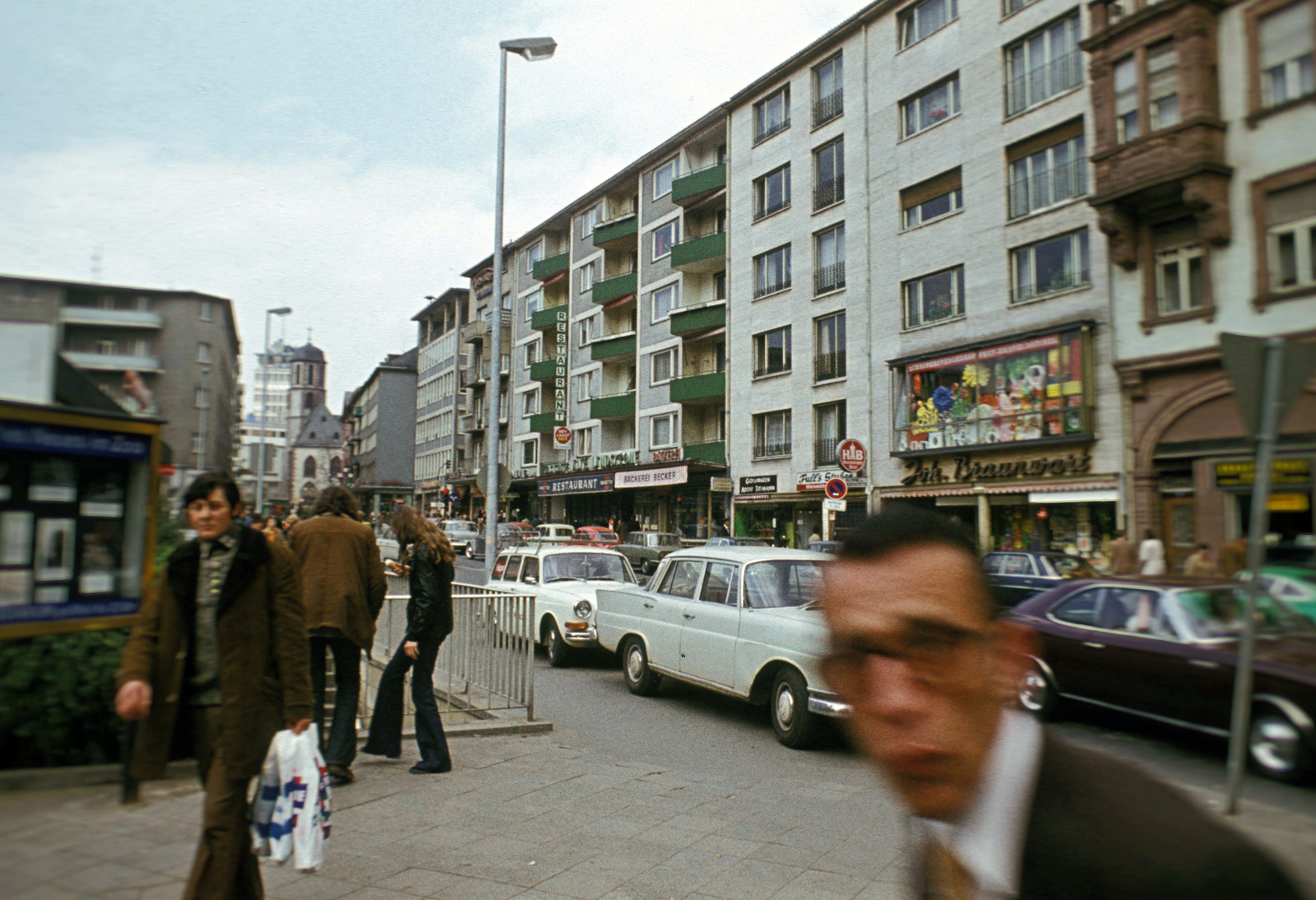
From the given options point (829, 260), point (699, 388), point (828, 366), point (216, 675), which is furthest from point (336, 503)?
point (699, 388)

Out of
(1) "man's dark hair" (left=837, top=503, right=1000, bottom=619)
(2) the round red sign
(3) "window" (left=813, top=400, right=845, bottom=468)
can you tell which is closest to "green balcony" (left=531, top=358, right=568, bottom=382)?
(3) "window" (left=813, top=400, right=845, bottom=468)

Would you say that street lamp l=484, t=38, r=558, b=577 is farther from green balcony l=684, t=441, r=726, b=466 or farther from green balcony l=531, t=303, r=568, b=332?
green balcony l=531, t=303, r=568, b=332

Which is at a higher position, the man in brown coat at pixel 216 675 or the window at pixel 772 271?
the window at pixel 772 271

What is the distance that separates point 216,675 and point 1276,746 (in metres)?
3.59

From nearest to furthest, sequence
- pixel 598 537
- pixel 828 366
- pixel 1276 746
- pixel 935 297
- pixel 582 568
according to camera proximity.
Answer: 1. pixel 1276 746
2. pixel 935 297
3. pixel 582 568
4. pixel 828 366
5. pixel 598 537

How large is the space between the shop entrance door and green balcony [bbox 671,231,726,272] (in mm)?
36003

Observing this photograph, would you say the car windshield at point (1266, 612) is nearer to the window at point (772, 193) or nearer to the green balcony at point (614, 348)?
the window at point (772, 193)

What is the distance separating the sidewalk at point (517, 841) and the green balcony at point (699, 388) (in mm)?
→ 30687

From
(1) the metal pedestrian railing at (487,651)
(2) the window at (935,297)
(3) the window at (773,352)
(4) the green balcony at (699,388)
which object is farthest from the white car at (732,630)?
(4) the green balcony at (699,388)

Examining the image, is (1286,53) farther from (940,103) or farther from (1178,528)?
(940,103)

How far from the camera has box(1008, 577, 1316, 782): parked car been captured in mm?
1638

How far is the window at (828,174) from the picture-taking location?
99.8 feet

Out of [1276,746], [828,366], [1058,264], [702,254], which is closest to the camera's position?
[1276,746]

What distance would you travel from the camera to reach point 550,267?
52.6 metres
